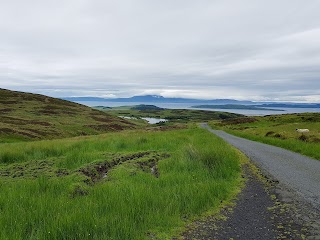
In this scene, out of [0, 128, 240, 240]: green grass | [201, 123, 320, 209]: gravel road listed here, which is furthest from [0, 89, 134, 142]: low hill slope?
[201, 123, 320, 209]: gravel road

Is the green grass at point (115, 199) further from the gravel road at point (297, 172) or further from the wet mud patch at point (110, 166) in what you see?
the gravel road at point (297, 172)

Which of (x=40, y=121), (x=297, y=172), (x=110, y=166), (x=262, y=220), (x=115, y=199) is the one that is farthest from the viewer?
(x=40, y=121)

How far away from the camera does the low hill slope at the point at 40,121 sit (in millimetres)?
59509

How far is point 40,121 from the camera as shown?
81.4m

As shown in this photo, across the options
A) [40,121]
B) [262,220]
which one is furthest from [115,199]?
[40,121]

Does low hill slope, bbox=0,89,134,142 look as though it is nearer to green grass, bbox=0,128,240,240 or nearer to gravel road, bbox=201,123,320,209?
green grass, bbox=0,128,240,240

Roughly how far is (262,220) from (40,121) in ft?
268

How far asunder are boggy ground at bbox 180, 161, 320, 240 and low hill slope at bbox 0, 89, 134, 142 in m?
49.0

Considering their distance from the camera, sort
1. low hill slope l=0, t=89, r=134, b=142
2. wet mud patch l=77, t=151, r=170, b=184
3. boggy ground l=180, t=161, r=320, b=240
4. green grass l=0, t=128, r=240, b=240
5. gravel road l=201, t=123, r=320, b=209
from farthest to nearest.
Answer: low hill slope l=0, t=89, r=134, b=142 < wet mud patch l=77, t=151, r=170, b=184 < gravel road l=201, t=123, r=320, b=209 < boggy ground l=180, t=161, r=320, b=240 < green grass l=0, t=128, r=240, b=240

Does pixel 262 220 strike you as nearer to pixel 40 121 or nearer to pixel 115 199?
pixel 115 199

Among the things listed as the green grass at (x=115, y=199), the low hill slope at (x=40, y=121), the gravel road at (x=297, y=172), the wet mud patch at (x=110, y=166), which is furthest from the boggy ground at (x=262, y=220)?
the low hill slope at (x=40, y=121)

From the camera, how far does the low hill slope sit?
2343 inches

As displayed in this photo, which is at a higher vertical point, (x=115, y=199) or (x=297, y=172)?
(x=115, y=199)

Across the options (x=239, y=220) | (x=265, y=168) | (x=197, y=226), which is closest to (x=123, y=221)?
(x=197, y=226)
